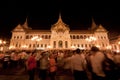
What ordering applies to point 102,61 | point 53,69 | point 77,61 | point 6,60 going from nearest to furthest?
point 102,61
point 77,61
point 53,69
point 6,60

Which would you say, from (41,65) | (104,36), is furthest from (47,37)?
(41,65)

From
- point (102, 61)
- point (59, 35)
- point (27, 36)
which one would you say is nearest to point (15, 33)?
point (27, 36)

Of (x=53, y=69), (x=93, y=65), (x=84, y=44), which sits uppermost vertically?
(x=84, y=44)

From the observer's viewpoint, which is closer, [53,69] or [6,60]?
[53,69]

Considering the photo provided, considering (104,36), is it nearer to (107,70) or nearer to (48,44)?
(48,44)

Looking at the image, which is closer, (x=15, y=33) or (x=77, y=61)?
(x=77, y=61)

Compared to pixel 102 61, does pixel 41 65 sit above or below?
below

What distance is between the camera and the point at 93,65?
4.39m

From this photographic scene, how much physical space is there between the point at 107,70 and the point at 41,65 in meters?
3.97

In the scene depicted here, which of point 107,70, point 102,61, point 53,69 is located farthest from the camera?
point 53,69

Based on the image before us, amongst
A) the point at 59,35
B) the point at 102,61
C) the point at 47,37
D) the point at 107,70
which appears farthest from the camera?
the point at 47,37

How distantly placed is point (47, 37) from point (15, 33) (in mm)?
16352

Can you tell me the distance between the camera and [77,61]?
5.71 metres

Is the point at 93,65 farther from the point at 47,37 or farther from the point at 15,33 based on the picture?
the point at 15,33
